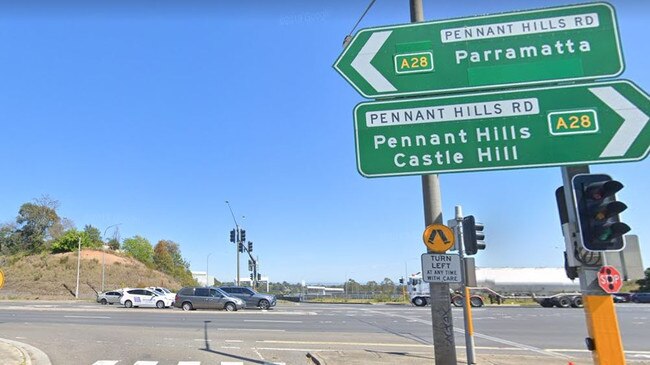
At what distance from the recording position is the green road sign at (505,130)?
4109mm

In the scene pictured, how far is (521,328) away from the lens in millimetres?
17828

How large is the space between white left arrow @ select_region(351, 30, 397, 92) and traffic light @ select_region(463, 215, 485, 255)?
5281 mm

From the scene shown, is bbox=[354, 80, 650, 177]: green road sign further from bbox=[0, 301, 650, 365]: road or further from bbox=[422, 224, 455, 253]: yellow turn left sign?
bbox=[0, 301, 650, 365]: road

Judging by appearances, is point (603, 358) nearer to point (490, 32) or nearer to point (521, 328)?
point (490, 32)

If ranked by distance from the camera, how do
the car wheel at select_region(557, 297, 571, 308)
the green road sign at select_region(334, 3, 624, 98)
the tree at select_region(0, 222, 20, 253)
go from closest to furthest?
the green road sign at select_region(334, 3, 624, 98) → the car wheel at select_region(557, 297, 571, 308) → the tree at select_region(0, 222, 20, 253)

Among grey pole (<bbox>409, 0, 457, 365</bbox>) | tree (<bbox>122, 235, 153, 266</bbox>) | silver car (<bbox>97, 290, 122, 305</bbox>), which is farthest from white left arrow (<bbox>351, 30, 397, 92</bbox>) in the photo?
tree (<bbox>122, 235, 153, 266</bbox>)

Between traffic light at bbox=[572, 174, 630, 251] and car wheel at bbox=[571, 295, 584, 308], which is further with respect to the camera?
car wheel at bbox=[571, 295, 584, 308]

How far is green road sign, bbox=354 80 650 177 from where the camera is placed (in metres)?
4.11

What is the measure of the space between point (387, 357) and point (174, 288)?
69.4 meters

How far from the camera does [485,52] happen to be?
4.47 m

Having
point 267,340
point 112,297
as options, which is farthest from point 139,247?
point 267,340

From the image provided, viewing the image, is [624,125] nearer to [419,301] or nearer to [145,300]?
[419,301]

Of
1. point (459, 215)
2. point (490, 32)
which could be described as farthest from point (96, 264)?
point (490, 32)

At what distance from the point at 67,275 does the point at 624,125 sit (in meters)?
73.7
